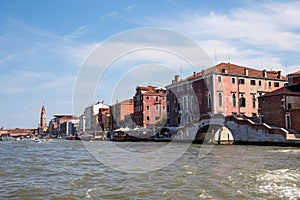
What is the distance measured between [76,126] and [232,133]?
260ft

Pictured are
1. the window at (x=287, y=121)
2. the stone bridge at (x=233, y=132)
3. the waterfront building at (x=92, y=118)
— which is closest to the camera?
the stone bridge at (x=233, y=132)

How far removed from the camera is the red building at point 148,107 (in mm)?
54031

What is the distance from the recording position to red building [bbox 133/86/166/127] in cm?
5403

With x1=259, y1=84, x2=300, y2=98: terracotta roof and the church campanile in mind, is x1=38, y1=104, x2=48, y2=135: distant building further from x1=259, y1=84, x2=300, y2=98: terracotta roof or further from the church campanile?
x1=259, y1=84, x2=300, y2=98: terracotta roof

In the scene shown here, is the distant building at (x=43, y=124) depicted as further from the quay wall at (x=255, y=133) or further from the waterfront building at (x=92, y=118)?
the quay wall at (x=255, y=133)

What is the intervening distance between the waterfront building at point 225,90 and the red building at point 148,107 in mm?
12290

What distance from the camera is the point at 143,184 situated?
10453 millimetres

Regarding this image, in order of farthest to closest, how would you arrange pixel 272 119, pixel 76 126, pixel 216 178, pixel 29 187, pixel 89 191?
pixel 76 126 < pixel 272 119 < pixel 216 178 < pixel 29 187 < pixel 89 191

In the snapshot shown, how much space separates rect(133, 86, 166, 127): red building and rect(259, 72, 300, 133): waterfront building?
24315 mm

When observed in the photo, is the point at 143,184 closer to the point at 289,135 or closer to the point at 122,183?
the point at 122,183

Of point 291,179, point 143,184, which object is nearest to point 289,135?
point 291,179

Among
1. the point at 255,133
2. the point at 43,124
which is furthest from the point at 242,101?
the point at 43,124

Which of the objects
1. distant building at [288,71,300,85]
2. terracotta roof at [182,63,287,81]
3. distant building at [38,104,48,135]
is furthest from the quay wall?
distant building at [38,104,48,135]

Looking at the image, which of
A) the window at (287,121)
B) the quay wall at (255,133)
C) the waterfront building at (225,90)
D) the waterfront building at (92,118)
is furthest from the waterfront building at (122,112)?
the window at (287,121)
